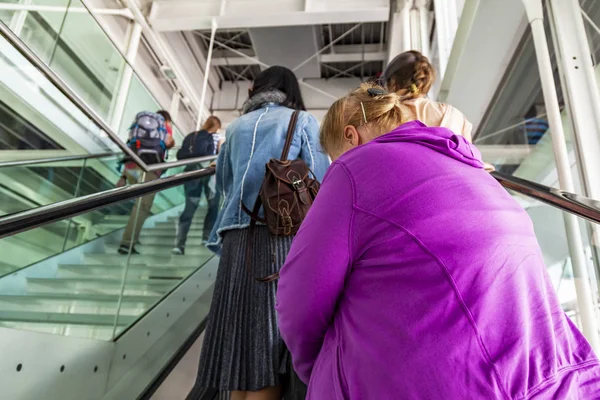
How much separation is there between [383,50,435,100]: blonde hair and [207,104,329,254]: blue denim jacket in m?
0.38

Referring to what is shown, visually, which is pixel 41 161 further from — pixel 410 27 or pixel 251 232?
pixel 410 27

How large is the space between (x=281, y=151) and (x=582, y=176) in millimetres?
1522

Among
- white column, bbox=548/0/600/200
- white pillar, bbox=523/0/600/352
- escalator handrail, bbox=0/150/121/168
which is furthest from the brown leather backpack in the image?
escalator handrail, bbox=0/150/121/168

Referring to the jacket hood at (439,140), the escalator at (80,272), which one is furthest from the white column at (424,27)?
the jacket hood at (439,140)

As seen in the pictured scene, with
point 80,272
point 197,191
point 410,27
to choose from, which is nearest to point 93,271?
point 80,272

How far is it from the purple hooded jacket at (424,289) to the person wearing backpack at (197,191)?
2456 millimetres

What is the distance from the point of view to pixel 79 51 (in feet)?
14.2

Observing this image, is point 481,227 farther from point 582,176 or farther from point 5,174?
point 5,174

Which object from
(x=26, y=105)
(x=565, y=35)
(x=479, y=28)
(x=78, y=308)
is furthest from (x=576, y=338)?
(x=26, y=105)

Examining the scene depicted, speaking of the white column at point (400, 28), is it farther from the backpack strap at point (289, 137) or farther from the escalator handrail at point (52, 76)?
→ the backpack strap at point (289, 137)

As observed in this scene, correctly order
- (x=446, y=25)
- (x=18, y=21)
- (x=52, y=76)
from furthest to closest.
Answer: (x=446, y=25) → (x=18, y=21) → (x=52, y=76)

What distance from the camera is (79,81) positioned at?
14.1 feet

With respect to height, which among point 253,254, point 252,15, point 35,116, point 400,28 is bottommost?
point 253,254

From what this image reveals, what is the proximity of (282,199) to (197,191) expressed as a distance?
2552 millimetres
